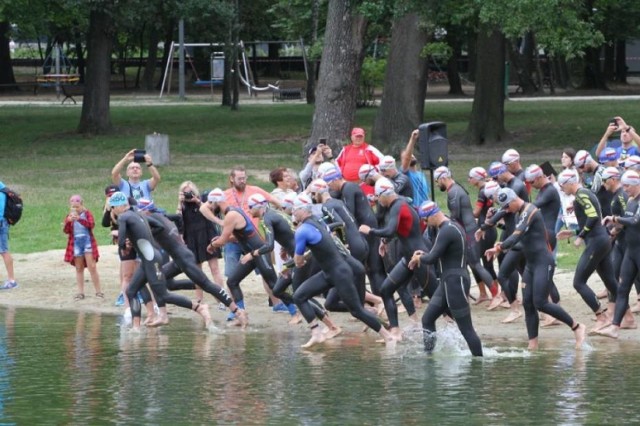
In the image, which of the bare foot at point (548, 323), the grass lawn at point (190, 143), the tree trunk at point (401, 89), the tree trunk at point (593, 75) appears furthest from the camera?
the tree trunk at point (593, 75)

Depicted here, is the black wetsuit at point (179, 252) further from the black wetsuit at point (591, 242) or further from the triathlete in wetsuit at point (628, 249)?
the triathlete in wetsuit at point (628, 249)

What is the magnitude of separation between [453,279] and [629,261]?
8.41ft

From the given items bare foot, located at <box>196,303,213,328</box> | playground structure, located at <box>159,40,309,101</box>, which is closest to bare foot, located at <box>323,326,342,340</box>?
bare foot, located at <box>196,303,213,328</box>

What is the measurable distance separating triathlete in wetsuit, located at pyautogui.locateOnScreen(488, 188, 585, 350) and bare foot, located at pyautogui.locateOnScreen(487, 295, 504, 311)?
2.63 m

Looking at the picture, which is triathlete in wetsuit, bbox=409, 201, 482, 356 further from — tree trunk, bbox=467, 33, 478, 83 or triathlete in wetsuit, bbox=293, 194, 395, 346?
tree trunk, bbox=467, 33, 478, 83

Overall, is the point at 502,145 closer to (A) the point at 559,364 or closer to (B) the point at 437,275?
(B) the point at 437,275

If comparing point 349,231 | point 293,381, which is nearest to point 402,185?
point 349,231

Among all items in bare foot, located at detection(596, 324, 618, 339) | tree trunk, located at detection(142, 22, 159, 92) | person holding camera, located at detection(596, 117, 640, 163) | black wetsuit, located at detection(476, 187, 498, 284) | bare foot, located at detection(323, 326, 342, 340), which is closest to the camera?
bare foot, located at detection(596, 324, 618, 339)

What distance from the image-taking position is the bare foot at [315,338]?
15.6 m

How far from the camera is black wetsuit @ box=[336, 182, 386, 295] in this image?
16.7 meters

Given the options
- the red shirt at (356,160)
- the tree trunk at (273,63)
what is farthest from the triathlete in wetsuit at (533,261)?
the tree trunk at (273,63)

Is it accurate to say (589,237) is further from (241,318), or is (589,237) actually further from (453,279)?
(241,318)

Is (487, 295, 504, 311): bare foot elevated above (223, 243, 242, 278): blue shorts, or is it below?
below

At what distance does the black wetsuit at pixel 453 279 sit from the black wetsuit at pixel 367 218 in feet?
7.06
